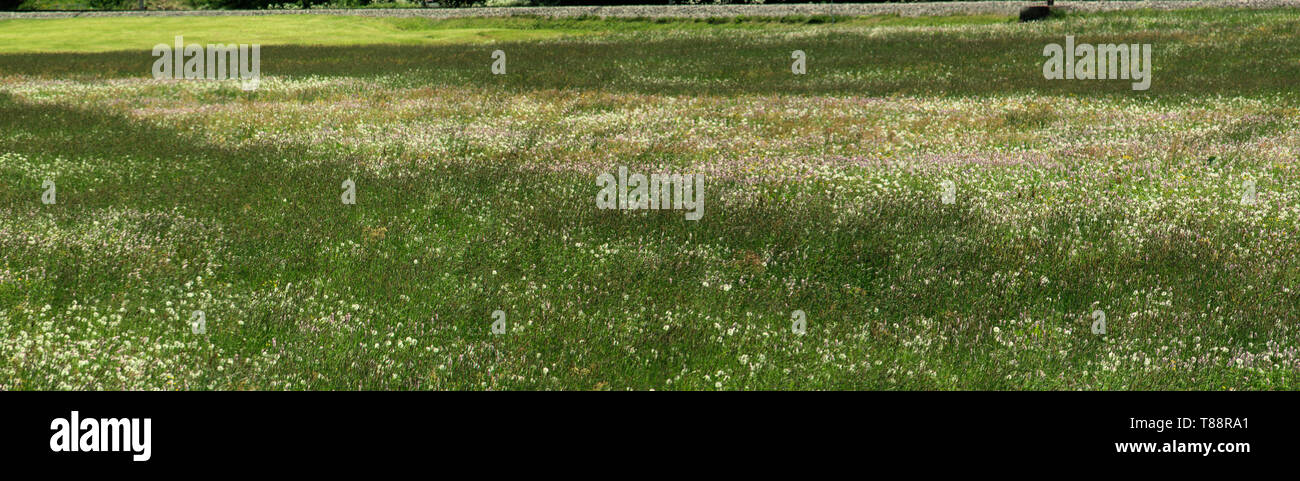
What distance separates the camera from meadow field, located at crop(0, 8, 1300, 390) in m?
7.01

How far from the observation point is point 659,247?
34.3ft

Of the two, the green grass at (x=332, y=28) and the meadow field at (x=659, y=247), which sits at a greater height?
the green grass at (x=332, y=28)

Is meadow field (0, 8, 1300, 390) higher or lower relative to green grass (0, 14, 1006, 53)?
lower

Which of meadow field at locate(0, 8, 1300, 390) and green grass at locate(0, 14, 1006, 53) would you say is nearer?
meadow field at locate(0, 8, 1300, 390)

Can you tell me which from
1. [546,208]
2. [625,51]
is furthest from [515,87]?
[546,208]

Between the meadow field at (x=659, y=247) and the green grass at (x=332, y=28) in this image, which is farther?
the green grass at (x=332, y=28)

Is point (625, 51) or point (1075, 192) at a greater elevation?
point (625, 51)

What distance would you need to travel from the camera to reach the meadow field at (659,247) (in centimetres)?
701

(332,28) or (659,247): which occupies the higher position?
(332,28)

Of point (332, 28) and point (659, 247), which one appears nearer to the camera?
point (659, 247)

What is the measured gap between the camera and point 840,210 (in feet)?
40.5

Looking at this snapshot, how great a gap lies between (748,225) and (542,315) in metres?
4.11
